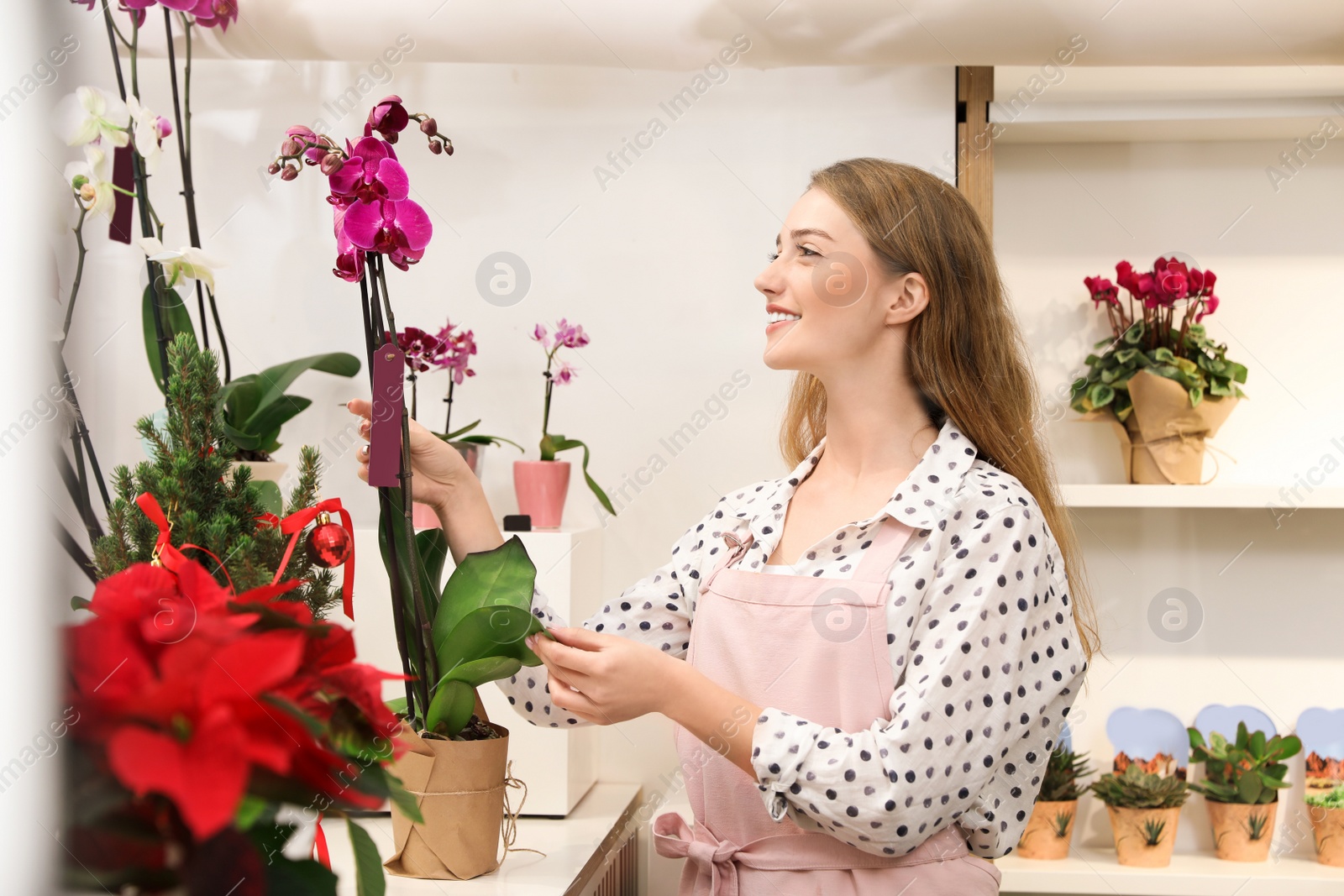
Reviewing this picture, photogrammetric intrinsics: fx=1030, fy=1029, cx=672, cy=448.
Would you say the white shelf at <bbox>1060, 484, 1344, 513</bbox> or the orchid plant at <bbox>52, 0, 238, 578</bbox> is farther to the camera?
the white shelf at <bbox>1060, 484, 1344, 513</bbox>

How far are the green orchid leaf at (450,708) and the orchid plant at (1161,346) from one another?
1050 mm

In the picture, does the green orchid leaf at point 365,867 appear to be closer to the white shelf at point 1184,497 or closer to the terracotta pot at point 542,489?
the terracotta pot at point 542,489

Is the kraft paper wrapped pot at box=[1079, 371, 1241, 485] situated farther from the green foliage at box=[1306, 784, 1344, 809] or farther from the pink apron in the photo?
the pink apron

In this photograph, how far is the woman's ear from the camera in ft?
3.57

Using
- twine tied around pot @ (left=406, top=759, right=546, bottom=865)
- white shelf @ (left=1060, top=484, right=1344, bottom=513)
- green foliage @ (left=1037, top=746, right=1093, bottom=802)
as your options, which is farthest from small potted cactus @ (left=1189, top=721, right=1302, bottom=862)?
twine tied around pot @ (left=406, top=759, right=546, bottom=865)

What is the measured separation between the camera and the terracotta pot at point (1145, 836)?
4.88 ft

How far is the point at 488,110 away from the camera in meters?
1.60

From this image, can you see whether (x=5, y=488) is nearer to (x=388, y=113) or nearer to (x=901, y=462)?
(x=388, y=113)

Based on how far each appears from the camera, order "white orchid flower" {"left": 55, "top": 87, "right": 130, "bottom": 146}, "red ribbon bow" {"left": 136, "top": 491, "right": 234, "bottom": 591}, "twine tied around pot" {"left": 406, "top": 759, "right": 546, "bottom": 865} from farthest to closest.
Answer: "twine tied around pot" {"left": 406, "top": 759, "right": 546, "bottom": 865} < "red ribbon bow" {"left": 136, "top": 491, "right": 234, "bottom": 591} < "white orchid flower" {"left": 55, "top": 87, "right": 130, "bottom": 146}

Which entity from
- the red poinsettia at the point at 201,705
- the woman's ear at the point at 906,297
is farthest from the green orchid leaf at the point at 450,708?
the red poinsettia at the point at 201,705

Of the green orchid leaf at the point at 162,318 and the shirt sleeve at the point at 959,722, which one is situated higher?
the green orchid leaf at the point at 162,318

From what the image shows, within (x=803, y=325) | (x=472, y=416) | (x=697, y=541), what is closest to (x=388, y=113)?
(x=803, y=325)

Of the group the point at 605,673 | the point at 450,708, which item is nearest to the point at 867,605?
the point at 605,673

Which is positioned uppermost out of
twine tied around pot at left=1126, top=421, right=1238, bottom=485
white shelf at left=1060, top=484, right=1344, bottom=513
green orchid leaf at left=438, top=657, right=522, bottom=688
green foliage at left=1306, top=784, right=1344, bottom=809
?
twine tied around pot at left=1126, top=421, right=1238, bottom=485
